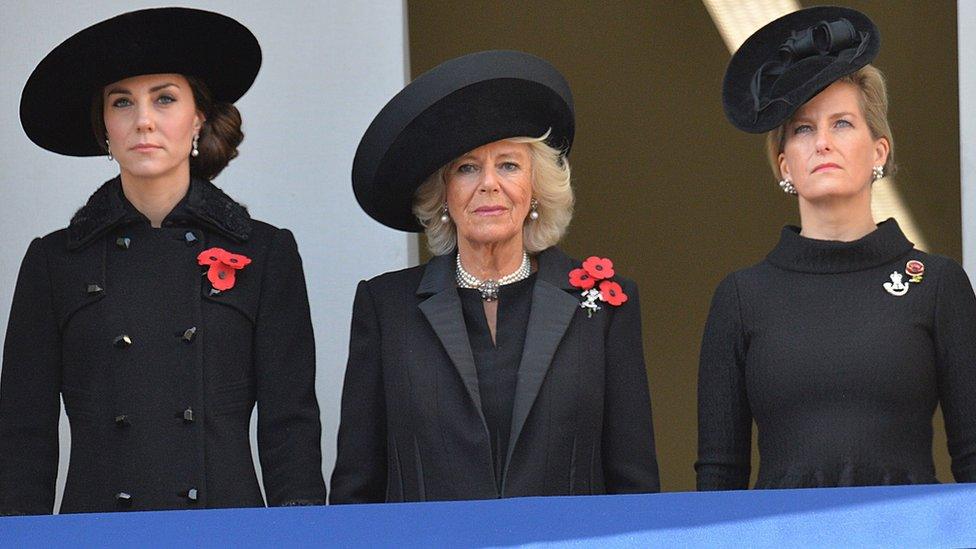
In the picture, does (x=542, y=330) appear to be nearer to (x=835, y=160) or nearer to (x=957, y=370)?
(x=835, y=160)

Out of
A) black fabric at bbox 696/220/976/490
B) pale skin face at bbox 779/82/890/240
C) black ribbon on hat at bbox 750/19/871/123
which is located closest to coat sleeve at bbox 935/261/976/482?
black fabric at bbox 696/220/976/490

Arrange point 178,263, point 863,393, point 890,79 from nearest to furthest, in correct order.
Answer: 1. point 863,393
2. point 178,263
3. point 890,79

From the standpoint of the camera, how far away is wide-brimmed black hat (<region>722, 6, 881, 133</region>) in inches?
149

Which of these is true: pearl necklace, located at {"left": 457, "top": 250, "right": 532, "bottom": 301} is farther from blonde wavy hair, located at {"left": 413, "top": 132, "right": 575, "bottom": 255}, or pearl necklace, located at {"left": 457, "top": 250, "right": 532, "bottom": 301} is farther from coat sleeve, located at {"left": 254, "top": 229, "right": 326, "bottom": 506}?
coat sleeve, located at {"left": 254, "top": 229, "right": 326, "bottom": 506}

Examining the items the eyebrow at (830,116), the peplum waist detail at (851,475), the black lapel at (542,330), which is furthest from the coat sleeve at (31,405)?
the eyebrow at (830,116)

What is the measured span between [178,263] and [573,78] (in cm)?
213

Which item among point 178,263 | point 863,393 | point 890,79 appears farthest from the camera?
point 890,79

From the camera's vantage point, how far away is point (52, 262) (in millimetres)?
3910

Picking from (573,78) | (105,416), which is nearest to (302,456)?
(105,416)

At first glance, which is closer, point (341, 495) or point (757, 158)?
point (341, 495)

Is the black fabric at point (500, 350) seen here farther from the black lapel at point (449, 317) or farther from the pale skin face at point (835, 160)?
the pale skin face at point (835, 160)

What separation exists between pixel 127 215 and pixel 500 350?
0.85 meters

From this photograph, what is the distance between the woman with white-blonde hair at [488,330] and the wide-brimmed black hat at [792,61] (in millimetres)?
379

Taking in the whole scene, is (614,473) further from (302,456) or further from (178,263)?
(178,263)
